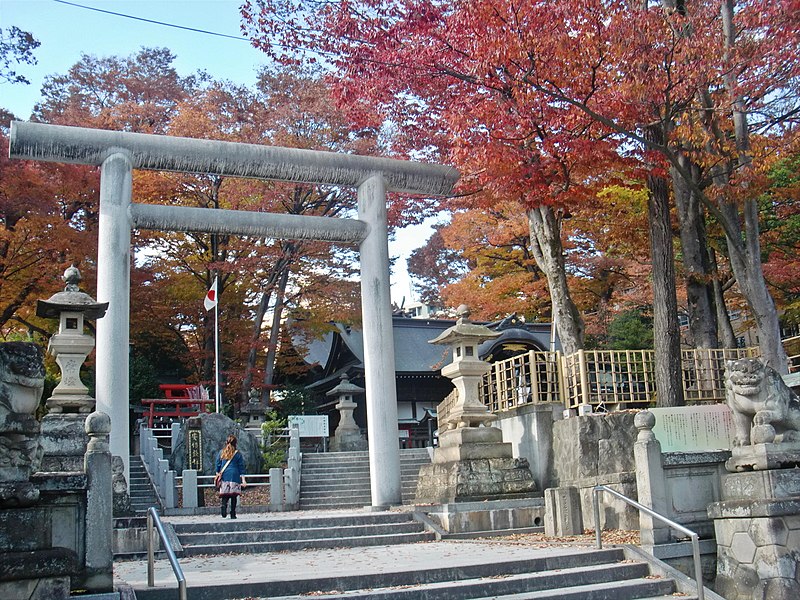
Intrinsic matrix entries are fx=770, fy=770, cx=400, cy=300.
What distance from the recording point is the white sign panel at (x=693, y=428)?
1212 centimetres

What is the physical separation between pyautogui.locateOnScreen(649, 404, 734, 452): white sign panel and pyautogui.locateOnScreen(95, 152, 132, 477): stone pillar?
8410mm

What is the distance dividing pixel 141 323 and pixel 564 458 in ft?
55.9

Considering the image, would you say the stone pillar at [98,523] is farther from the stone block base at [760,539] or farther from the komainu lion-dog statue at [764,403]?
the komainu lion-dog statue at [764,403]

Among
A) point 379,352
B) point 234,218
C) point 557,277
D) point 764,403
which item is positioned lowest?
point 764,403

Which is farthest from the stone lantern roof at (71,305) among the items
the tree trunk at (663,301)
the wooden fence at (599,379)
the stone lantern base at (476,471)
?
the tree trunk at (663,301)

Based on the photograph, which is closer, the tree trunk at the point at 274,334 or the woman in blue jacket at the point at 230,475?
the woman in blue jacket at the point at 230,475

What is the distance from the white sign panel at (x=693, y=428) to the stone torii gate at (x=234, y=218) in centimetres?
474

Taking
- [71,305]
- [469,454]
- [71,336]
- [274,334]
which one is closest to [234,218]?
[71,305]

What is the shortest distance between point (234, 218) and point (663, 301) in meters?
8.20

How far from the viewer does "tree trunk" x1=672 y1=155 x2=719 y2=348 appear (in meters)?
15.6

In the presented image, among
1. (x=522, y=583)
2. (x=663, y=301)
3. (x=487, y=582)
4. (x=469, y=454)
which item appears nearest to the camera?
(x=487, y=582)

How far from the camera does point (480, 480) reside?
1320cm

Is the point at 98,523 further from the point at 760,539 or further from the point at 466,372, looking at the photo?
the point at 466,372

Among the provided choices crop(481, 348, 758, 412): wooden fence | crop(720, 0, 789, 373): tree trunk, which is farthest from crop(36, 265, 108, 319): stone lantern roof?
crop(720, 0, 789, 373): tree trunk
